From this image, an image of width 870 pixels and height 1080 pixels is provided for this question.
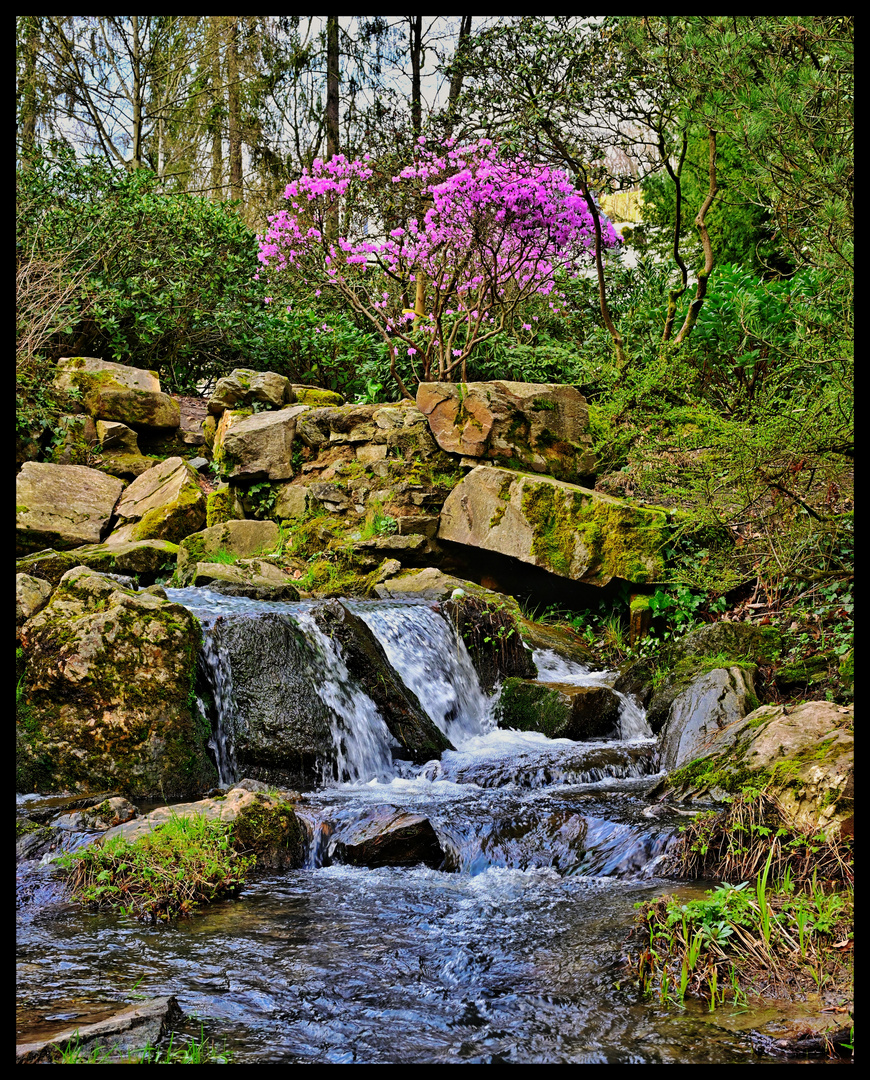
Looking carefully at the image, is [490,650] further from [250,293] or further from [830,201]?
[250,293]

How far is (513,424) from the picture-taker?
397 inches

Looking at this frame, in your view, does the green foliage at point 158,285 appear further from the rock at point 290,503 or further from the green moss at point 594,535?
the green moss at point 594,535

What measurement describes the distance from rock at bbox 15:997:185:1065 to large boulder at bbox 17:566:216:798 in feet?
10.2

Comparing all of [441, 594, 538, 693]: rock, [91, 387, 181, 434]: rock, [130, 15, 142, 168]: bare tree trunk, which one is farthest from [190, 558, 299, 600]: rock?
[130, 15, 142, 168]: bare tree trunk

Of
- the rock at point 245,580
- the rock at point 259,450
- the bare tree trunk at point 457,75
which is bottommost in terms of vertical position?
the rock at point 245,580

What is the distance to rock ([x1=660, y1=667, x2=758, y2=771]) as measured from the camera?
20.5 feet

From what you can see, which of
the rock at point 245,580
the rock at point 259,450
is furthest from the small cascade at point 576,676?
the rock at point 259,450

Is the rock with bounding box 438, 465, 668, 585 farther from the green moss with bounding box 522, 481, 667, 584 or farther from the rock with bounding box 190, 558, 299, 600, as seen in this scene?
the rock with bounding box 190, 558, 299, 600

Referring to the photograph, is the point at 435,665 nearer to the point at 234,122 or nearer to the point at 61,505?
the point at 61,505

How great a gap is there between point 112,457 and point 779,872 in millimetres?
9633

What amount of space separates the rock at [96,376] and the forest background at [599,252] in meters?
0.31

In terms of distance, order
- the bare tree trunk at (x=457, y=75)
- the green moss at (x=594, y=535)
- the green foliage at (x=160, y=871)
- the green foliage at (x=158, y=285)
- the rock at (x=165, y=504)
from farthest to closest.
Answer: the green foliage at (x=158, y=285), the bare tree trunk at (x=457, y=75), the rock at (x=165, y=504), the green moss at (x=594, y=535), the green foliage at (x=160, y=871)

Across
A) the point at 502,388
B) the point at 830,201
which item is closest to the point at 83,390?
the point at 502,388

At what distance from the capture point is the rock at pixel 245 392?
1190 centimetres
